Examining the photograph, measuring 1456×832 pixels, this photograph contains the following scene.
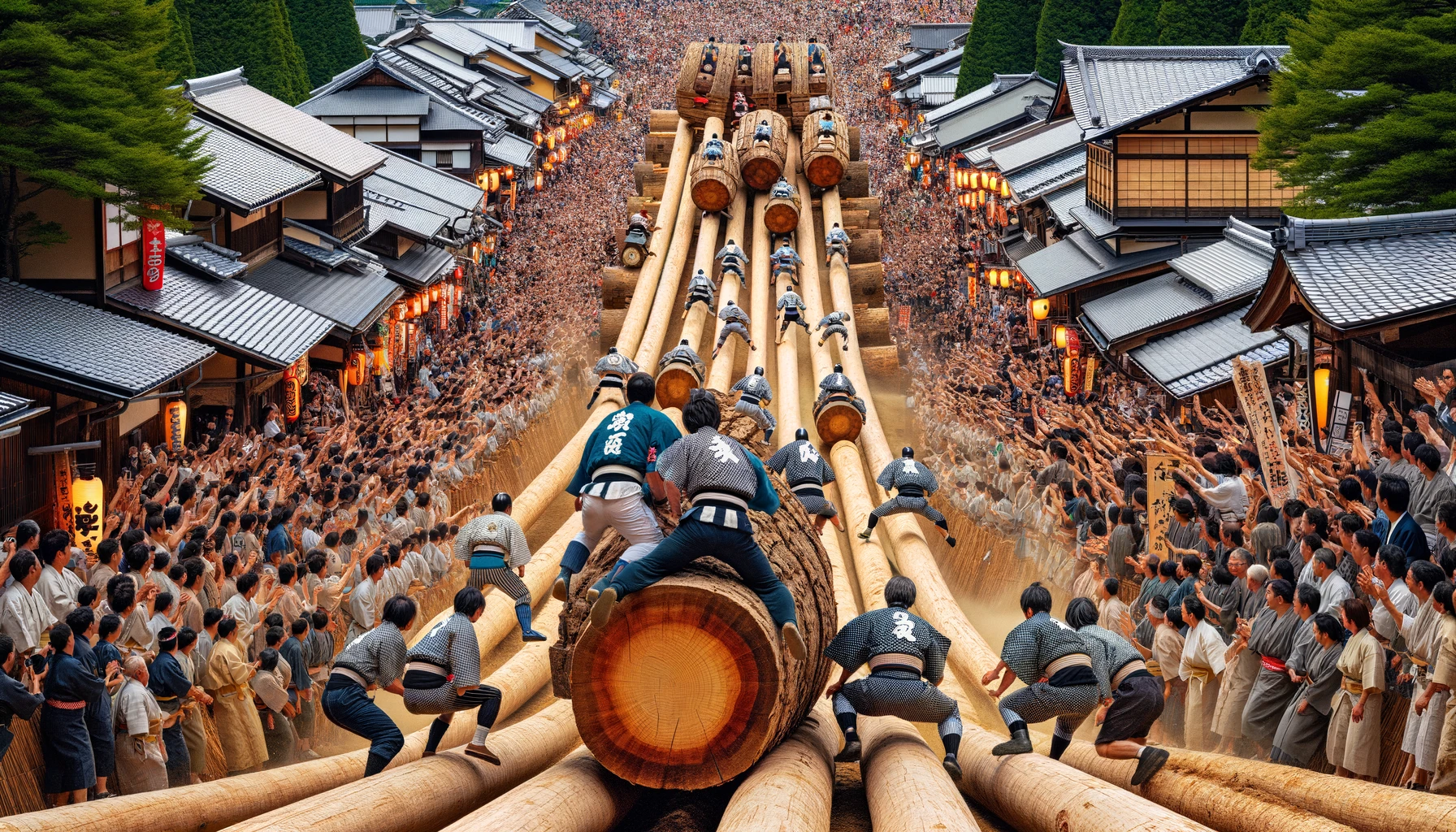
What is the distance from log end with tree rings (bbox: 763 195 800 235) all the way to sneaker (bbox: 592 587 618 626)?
71.4 ft

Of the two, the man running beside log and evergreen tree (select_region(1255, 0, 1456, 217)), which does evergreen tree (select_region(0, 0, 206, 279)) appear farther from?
evergreen tree (select_region(1255, 0, 1456, 217))

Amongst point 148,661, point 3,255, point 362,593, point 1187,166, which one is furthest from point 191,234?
point 1187,166

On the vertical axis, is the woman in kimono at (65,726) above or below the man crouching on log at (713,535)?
below

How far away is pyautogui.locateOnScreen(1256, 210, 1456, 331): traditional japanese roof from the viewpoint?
1289 cm

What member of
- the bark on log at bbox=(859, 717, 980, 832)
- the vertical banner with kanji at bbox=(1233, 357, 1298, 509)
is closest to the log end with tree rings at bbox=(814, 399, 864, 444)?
the vertical banner with kanji at bbox=(1233, 357, 1298, 509)

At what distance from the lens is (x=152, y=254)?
1872 cm

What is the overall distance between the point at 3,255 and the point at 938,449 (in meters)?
13.2

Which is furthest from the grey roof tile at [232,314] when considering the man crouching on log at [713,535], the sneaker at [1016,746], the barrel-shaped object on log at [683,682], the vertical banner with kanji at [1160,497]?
the sneaker at [1016,746]

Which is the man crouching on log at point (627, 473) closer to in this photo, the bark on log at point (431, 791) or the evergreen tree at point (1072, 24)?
the bark on log at point (431, 791)

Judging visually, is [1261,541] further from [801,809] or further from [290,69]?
[290,69]

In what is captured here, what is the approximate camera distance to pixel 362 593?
12.3 meters

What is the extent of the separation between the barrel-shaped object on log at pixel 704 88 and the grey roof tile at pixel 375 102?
34.2ft

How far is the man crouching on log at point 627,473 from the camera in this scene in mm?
8594

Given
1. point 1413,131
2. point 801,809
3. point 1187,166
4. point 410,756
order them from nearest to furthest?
point 801,809 < point 410,756 < point 1413,131 < point 1187,166
